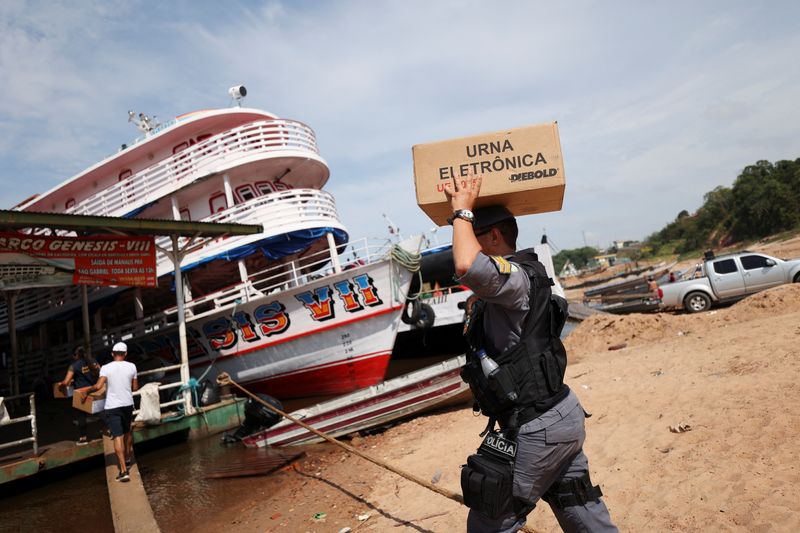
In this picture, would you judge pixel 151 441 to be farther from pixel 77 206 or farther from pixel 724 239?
pixel 724 239

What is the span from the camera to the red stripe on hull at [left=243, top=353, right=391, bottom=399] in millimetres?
11508

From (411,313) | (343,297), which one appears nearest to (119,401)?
(343,297)

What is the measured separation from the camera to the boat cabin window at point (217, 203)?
13.2 m

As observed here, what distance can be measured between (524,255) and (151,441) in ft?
31.6

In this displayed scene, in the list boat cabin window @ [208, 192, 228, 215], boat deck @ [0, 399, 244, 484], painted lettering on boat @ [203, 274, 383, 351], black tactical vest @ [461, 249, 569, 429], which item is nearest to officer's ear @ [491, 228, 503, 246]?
black tactical vest @ [461, 249, 569, 429]

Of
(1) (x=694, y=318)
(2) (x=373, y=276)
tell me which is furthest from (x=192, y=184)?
(1) (x=694, y=318)

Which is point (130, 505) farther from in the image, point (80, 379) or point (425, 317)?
point (425, 317)

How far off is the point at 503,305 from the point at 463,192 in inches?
20.8

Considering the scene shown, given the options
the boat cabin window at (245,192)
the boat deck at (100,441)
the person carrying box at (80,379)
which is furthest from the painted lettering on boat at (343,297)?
the person carrying box at (80,379)

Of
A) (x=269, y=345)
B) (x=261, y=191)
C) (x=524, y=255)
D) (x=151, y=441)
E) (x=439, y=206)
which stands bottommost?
(x=151, y=441)

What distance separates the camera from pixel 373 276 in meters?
11.3

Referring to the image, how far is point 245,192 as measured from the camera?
519 inches

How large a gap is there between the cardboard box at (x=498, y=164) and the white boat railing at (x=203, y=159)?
A: 10.9 metres

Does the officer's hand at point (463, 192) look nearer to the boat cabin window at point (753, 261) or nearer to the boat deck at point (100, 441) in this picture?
the boat deck at point (100, 441)
